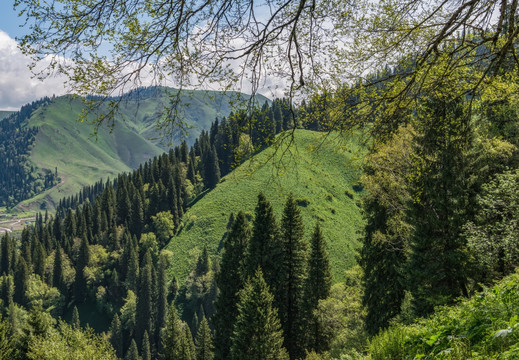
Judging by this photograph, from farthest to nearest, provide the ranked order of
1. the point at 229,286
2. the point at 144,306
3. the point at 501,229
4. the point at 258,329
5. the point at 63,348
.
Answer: the point at 144,306 < the point at 229,286 < the point at 63,348 < the point at 258,329 < the point at 501,229

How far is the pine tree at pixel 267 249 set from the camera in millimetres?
31547

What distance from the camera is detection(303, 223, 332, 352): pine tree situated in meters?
30.7

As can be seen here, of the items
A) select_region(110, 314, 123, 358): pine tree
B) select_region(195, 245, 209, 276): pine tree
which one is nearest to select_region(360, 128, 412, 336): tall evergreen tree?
select_region(195, 245, 209, 276): pine tree

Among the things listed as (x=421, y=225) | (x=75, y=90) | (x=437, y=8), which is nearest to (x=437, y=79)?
(x=437, y=8)

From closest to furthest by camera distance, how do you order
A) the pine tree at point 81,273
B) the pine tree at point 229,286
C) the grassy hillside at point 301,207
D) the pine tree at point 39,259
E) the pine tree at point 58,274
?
the pine tree at point 229,286 → the grassy hillside at point 301,207 → the pine tree at point 81,273 → the pine tree at point 58,274 → the pine tree at point 39,259

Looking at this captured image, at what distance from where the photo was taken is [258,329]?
24062 millimetres

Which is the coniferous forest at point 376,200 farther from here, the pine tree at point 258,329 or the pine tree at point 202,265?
the pine tree at point 202,265

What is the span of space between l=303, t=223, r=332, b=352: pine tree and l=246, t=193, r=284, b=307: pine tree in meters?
2.78

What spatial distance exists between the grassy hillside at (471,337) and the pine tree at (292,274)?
76.7 ft

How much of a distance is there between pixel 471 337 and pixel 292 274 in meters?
26.8

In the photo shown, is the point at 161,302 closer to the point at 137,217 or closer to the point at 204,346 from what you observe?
the point at 137,217

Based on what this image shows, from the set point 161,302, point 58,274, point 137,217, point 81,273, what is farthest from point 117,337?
point 137,217

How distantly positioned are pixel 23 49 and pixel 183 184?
104809 millimetres

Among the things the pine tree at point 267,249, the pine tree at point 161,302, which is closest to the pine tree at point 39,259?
the pine tree at point 161,302
